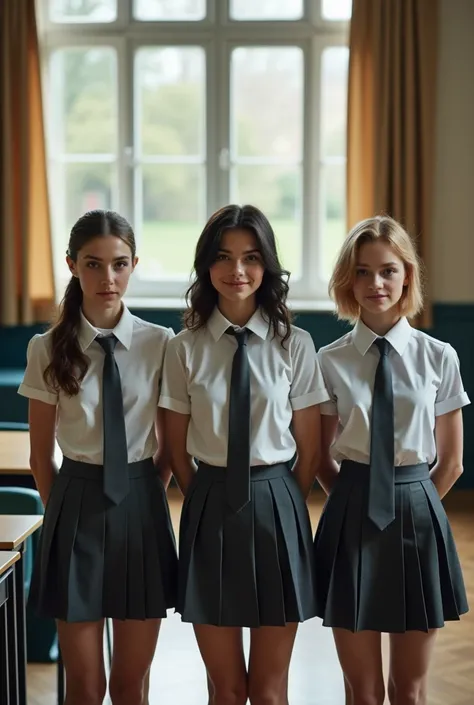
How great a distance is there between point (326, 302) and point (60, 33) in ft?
7.33

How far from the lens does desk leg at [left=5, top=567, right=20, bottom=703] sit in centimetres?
213

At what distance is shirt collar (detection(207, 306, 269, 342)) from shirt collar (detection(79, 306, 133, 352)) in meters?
0.19

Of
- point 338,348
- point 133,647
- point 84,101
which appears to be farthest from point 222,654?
point 84,101

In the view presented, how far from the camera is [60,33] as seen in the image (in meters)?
5.73

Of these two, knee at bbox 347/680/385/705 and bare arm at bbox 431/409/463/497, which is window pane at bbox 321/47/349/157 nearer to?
bare arm at bbox 431/409/463/497

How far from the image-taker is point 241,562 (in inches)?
83.2

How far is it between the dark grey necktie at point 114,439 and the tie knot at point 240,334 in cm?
28

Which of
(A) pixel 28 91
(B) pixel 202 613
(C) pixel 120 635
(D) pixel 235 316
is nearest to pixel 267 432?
(D) pixel 235 316

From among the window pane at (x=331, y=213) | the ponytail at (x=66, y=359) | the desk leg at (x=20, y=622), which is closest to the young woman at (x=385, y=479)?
the ponytail at (x=66, y=359)

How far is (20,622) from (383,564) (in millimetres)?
822

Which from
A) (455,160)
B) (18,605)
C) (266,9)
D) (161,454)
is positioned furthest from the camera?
(266,9)

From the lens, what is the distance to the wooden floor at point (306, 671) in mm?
3018

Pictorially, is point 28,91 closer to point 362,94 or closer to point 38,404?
point 362,94

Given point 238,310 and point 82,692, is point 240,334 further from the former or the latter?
point 82,692
